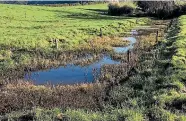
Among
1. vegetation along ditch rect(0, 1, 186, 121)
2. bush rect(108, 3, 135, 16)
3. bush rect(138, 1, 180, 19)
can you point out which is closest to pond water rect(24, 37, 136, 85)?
vegetation along ditch rect(0, 1, 186, 121)

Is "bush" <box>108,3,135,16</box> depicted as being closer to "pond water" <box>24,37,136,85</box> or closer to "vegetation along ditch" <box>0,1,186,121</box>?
"vegetation along ditch" <box>0,1,186,121</box>

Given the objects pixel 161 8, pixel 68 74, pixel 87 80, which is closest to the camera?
pixel 87 80

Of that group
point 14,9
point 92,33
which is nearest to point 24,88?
point 92,33

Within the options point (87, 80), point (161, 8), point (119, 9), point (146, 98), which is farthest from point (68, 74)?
point (119, 9)

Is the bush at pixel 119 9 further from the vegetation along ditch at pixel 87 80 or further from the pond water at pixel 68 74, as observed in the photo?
the pond water at pixel 68 74

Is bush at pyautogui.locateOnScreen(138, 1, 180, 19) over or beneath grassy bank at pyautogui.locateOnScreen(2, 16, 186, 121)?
over

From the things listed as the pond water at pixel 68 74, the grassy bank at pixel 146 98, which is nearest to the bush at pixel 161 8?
the pond water at pixel 68 74

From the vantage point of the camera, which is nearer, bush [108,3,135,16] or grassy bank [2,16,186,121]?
grassy bank [2,16,186,121]

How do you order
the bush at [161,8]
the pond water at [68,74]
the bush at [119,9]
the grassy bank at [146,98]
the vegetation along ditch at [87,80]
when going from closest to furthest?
the grassy bank at [146,98], the vegetation along ditch at [87,80], the pond water at [68,74], the bush at [161,8], the bush at [119,9]

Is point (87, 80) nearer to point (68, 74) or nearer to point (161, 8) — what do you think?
point (68, 74)

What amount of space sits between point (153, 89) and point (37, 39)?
68.6 feet

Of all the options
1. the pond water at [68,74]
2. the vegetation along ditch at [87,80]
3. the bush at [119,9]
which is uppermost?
the bush at [119,9]

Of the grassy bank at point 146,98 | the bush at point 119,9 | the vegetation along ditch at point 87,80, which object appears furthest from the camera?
the bush at point 119,9

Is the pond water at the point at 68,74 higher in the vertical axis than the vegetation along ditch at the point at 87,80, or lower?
lower
